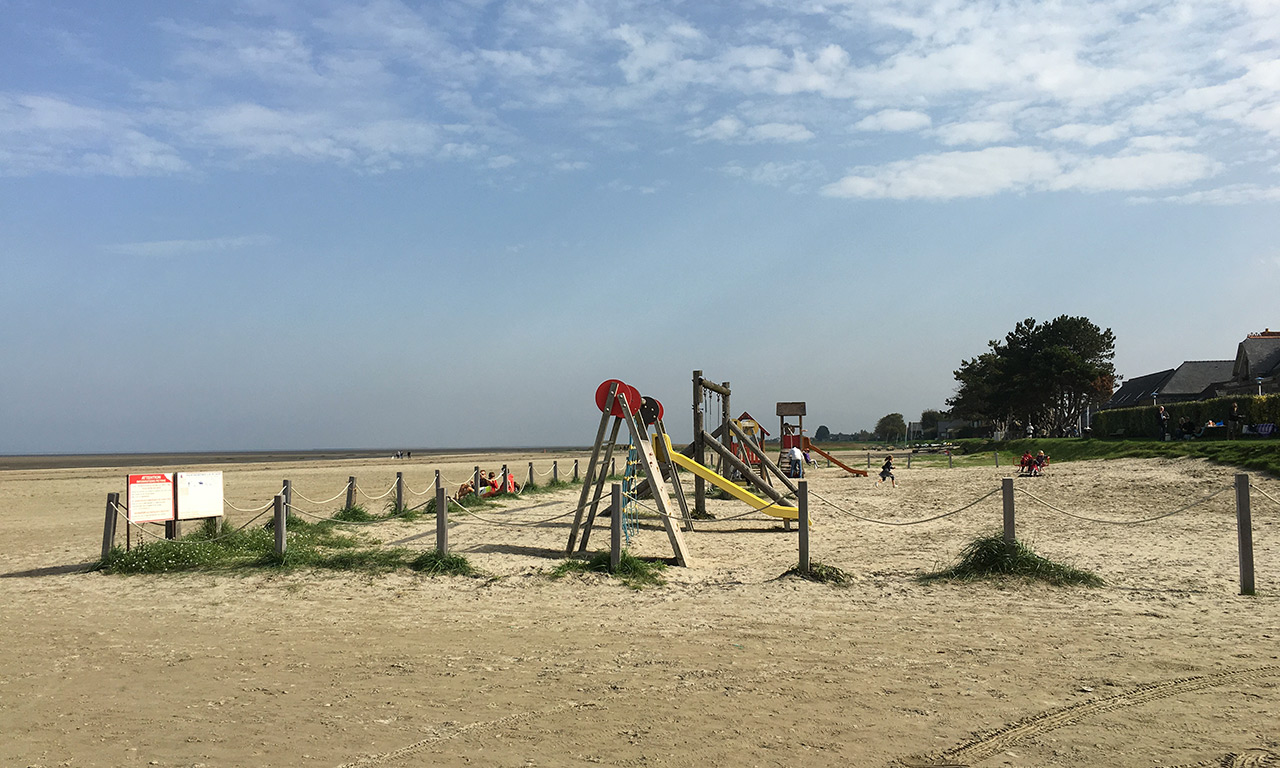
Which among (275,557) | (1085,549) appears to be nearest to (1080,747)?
(1085,549)

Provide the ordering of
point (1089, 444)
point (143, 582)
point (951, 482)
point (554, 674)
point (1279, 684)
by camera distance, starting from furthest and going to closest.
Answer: point (1089, 444) < point (951, 482) < point (143, 582) < point (554, 674) < point (1279, 684)

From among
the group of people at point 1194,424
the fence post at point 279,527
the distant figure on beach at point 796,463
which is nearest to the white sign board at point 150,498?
the fence post at point 279,527

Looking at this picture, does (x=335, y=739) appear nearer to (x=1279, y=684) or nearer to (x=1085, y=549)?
(x=1279, y=684)

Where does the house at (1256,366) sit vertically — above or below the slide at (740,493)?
above

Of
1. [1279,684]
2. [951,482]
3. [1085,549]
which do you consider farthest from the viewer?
[951,482]

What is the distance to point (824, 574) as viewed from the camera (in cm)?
1010

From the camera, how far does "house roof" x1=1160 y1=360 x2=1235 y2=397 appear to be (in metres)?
55.0

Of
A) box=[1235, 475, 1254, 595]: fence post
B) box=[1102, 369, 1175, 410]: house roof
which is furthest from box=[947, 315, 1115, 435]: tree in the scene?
box=[1235, 475, 1254, 595]: fence post

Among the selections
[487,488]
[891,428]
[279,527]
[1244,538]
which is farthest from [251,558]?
[891,428]

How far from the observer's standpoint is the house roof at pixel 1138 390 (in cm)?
5894

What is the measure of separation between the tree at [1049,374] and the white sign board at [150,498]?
54.4 metres

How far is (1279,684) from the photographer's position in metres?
5.82

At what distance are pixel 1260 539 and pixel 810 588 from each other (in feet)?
25.9

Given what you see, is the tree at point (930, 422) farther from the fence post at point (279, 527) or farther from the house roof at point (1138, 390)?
the fence post at point (279, 527)
